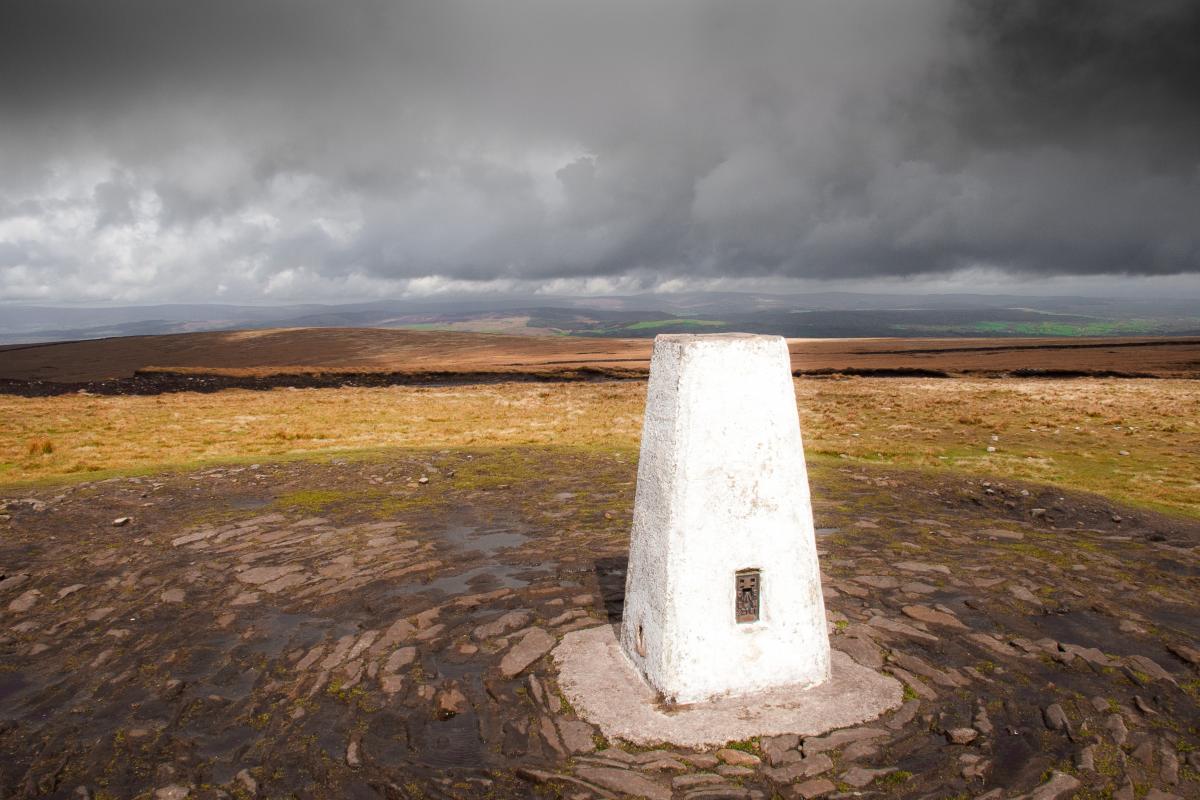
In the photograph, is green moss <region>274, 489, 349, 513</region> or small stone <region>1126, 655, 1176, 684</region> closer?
small stone <region>1126, 655, 1176, 684</region>

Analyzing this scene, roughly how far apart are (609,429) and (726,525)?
19.2m

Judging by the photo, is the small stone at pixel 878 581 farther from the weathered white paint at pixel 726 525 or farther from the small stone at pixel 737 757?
the small stone at pixel 737 757

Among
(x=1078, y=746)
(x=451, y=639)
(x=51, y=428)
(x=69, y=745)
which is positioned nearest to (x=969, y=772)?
(x=1078, y=746)

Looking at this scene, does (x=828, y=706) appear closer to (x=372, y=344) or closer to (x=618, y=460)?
(x=618, y=460)

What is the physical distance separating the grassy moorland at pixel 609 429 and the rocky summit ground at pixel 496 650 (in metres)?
4.37

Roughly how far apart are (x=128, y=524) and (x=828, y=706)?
42.1 feet

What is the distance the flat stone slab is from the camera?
585cm

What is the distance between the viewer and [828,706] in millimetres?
6211

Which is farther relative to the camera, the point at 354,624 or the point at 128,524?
the point at 128,524

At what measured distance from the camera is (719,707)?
6164mm

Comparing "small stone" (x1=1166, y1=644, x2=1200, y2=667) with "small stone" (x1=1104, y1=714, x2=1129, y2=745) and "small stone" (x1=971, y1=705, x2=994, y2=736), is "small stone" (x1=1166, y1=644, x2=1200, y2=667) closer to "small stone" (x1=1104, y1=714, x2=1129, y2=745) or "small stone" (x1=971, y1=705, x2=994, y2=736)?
"small stone" (x1=1104, y1=714, x2=1129, y2=745)

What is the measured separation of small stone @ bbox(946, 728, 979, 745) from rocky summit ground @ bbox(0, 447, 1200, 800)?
4 centimetres

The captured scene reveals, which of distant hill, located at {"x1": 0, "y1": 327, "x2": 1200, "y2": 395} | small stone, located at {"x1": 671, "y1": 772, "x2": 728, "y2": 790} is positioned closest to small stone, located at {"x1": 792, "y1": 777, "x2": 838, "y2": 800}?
small stone, located at {"x1": 671, "y1": 772, "x2": 728, "y2": 790}

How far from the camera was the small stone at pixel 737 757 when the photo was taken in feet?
18.1
